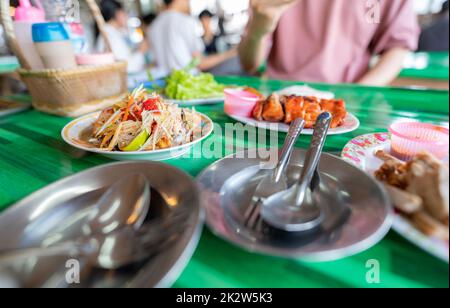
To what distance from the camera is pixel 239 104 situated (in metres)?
0.99

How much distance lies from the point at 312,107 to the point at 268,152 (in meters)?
0.38

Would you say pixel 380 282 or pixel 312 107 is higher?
pixel 312 107

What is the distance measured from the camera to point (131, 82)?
1.66 m

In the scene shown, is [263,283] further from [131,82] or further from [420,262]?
[131,82]

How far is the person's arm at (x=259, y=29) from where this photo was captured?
52.5 inches

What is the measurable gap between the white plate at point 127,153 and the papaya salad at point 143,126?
1.0 inches

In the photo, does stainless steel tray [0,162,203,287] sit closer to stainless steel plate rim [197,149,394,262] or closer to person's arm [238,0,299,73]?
stainless steel plate rim [197,149,394,262]

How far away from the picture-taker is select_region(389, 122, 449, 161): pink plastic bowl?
539 mm

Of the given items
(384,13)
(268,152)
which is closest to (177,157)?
(268,152)

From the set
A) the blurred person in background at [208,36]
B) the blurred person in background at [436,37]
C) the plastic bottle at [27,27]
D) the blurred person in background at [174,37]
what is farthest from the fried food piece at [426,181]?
the blurred person in background at [208,36]

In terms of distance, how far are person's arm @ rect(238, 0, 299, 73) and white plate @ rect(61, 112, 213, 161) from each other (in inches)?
33.2

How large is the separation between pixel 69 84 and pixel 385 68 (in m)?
1.95
